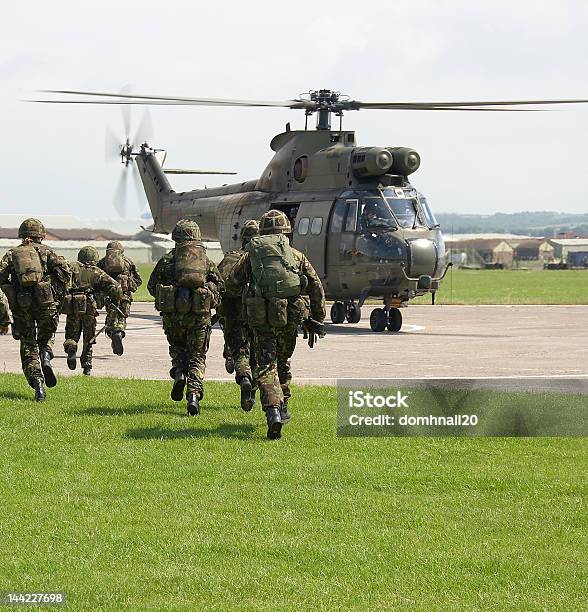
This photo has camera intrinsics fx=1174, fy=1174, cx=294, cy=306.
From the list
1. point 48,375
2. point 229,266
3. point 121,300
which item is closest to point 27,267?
point 48,375

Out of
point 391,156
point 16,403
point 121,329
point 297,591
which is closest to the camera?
point 297,591

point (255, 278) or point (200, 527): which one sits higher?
point (255, 278)

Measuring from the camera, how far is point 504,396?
12594 millimetres

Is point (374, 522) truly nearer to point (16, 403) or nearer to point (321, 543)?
point (321, 543)

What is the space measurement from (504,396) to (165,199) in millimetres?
18836

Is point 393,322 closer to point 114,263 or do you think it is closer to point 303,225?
point 303,225

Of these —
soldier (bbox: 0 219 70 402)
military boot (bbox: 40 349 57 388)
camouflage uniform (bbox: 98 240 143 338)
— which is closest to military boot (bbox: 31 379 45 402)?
soldier (bbox: 0 219 70 402)

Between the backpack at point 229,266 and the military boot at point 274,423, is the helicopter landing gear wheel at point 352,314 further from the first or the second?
the military boot at point 274,423

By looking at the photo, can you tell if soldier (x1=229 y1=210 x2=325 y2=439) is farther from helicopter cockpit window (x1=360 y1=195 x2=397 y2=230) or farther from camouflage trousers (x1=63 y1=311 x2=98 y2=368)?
helicopter cockpit window (x1=360 y1=195 x2=397 y2=230)

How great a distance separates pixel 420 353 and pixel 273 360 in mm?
8298

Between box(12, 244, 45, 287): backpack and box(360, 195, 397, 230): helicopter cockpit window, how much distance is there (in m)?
10.6

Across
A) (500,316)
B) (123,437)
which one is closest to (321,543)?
(123,437)

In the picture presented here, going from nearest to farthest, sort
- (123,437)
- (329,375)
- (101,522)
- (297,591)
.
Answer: (297,591)
(101,522)
(123,437)
(329,375)

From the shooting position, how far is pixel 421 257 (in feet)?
72.9
